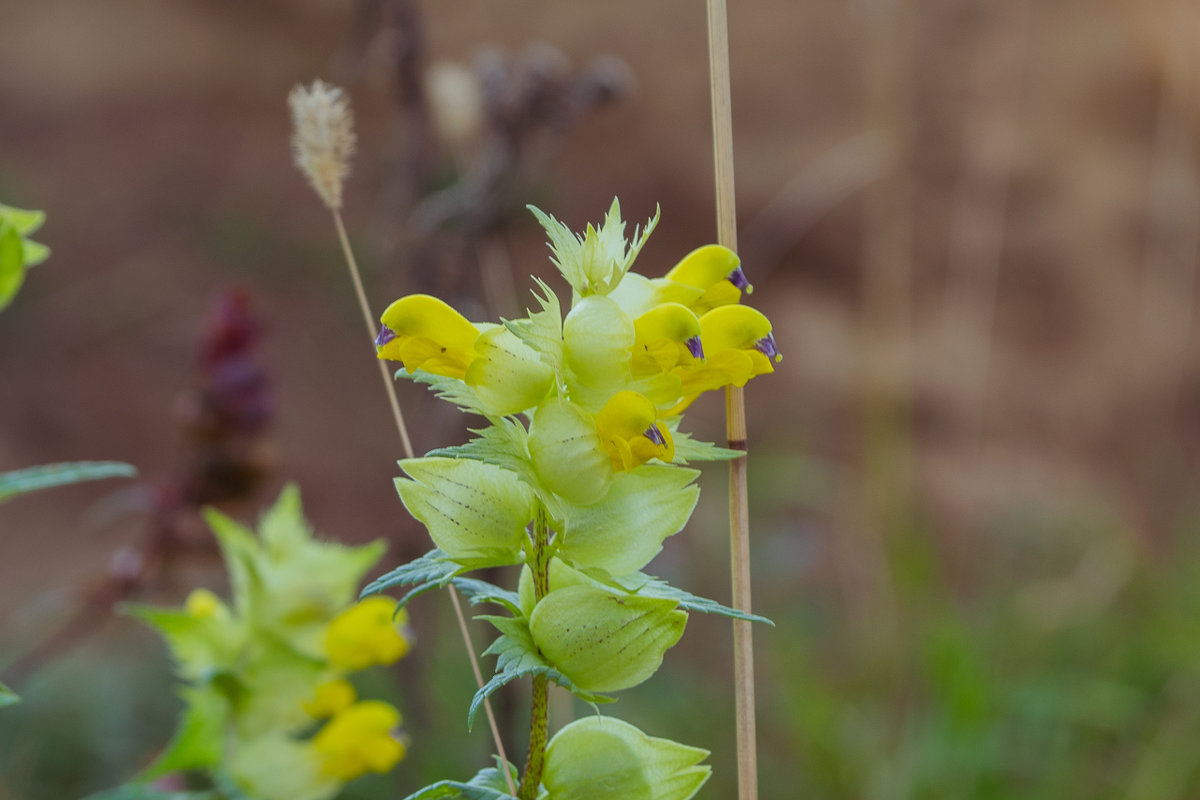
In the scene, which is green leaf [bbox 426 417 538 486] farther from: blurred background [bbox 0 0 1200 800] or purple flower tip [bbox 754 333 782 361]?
blurred background [bbox 0 0 1200 800]

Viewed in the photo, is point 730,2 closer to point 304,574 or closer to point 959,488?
point 959,488

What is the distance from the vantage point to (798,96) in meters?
3.72

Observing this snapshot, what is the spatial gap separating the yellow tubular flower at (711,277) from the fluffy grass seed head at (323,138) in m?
0.19

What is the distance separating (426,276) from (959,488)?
Answer: 7.71 ft

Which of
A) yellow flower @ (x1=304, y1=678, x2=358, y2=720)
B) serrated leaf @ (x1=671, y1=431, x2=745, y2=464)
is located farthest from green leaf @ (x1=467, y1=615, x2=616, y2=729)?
yellow flower @ (x1=304, y1=678, x2=358, y2=720)

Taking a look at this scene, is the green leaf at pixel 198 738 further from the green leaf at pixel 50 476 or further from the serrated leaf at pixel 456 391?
the serrated leaf at pixel 456 391

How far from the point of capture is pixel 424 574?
418mm

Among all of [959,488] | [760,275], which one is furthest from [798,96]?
[959,488]

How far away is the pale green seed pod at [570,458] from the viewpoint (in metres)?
0.44

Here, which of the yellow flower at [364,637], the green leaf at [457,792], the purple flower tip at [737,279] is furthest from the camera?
the yellow flower at [364,637]

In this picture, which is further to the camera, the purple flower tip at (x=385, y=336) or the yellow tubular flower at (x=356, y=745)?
the yellow tubular flower at (x=356, y=745)

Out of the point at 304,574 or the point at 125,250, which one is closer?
the point at 304,574

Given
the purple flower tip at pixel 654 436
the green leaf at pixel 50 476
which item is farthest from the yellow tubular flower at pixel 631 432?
the green leaf at pixel 50 476

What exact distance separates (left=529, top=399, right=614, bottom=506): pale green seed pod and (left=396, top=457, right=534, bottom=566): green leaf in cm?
3
